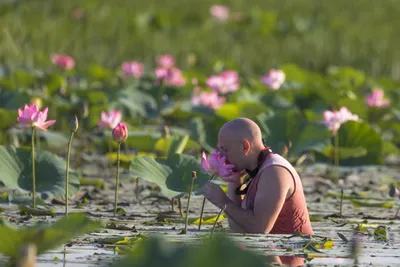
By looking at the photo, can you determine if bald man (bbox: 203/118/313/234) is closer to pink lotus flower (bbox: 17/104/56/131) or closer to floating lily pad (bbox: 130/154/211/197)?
floating lily pad (bbox: 130/154/211/197)

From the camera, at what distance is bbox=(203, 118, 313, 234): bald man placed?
166 inches

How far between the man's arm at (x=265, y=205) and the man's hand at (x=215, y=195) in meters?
0.03

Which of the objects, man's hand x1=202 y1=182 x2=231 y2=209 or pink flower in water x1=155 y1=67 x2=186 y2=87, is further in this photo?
pink flower in water x1=155 y1=67 x2=186 y2=87

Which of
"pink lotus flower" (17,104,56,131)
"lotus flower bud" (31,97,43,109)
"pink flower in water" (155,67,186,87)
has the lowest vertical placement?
"pink lotus flower" (17,104,56,131)

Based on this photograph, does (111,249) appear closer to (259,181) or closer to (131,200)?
(259,181)

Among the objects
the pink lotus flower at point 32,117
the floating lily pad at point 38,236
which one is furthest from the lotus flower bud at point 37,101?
the floating lily pad at point 38,236

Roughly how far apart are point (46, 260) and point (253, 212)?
3.34 ft

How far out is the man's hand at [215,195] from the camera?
4191mm

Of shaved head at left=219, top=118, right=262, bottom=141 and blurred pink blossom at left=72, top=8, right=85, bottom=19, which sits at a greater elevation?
blurred pink blossom at left=72, top=8, right=85, bottom=19

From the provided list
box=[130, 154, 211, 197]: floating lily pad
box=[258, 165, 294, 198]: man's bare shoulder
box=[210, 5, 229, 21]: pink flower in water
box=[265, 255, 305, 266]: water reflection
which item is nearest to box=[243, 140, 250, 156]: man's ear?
box=[258, 165, 294, 198]: man's bare shoulder

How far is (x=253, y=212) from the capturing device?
14.0 feet

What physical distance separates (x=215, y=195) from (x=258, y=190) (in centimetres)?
19

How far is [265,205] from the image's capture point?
4.21 metres

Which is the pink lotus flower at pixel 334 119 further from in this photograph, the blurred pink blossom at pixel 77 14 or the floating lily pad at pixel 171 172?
the blurred pink blossom at pixel 77 14
